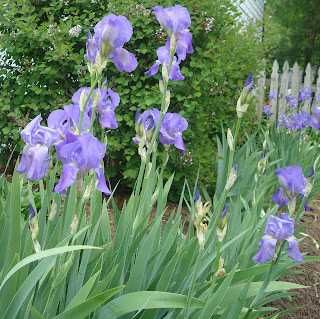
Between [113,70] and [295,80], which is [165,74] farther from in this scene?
[295,80]

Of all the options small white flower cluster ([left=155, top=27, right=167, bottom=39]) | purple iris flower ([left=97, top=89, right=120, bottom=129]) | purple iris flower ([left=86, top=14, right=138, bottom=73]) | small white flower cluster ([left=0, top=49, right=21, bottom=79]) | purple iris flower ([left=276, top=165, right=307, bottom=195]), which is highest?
purple iris flower ([left=86, top=14, right=138, bottom=73])

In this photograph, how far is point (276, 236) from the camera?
1444 millimetres

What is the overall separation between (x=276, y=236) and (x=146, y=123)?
507 millimetres

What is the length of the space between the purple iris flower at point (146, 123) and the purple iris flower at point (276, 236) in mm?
443

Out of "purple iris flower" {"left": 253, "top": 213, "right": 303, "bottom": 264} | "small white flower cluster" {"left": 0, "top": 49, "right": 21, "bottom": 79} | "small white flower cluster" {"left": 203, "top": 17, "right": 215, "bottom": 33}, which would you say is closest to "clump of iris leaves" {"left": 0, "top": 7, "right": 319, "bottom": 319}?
"purple iris flower" {"left": 253, "top": 213, "right": 303, "bottom": 264}

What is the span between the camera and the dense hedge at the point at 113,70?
3.93 meters

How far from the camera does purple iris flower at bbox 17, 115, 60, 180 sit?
1201 mm

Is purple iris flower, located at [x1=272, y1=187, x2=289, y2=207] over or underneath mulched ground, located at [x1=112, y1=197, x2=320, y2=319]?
over

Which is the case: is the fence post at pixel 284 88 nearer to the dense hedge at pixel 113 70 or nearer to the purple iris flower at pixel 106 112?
the dense hedge at pixel 113 70

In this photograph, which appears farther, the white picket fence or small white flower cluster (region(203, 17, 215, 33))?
the white picket fence

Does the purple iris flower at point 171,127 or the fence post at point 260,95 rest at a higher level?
the purple iris flower at point 171,127

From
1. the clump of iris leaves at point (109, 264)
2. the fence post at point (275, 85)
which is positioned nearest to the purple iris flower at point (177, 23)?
the clump of iris leaves at point (109, 264)

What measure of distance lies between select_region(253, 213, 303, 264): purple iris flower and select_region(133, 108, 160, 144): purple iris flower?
443 mm

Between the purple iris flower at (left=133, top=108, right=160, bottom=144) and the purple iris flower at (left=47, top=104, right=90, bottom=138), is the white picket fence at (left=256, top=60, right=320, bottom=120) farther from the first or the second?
the purple iris flower at (left=47, top=104, right=90, bottom=138)
